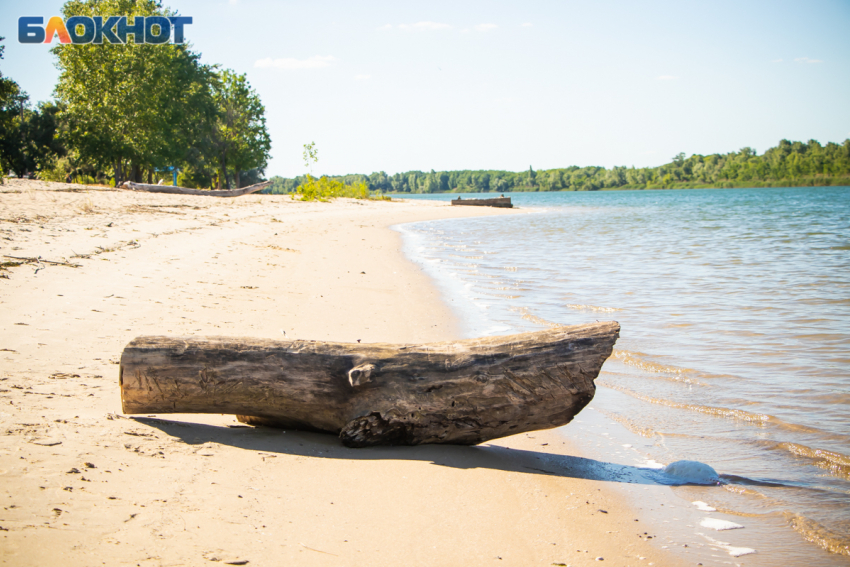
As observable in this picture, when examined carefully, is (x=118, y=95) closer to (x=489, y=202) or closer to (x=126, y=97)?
(x=126, y=97)

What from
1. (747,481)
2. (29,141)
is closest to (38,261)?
(747,481)

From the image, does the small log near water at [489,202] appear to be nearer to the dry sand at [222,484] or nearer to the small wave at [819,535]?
the dry sand at [222,484]

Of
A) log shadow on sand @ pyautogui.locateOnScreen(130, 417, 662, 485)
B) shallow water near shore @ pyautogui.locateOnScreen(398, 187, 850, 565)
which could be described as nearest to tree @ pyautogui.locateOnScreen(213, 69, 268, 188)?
shallow water near shore @ pyautogui.locateOnScreen(398, 187, 850, 565)

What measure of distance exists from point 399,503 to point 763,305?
7.16 meters

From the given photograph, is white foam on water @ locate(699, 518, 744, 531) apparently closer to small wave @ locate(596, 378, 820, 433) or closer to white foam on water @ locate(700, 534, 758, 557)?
white foam on water @ locate(700, 534, 758, 557)

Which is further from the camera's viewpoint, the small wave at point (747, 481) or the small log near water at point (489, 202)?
the small log near water at point (489, 202)

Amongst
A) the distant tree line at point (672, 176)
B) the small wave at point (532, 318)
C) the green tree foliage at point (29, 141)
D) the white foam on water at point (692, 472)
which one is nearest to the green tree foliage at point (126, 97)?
the green tree foliage at point (29, 141)

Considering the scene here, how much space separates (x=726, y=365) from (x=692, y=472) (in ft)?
7.84

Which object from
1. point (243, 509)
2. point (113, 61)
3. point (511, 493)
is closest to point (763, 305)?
point (511, 493)

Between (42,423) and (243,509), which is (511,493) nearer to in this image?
(243,509)

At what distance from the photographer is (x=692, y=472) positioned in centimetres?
308

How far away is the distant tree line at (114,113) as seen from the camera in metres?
25.0

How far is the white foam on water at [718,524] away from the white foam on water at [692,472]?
0.37 m

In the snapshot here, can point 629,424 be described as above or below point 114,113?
below
